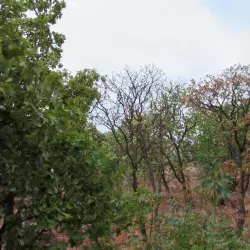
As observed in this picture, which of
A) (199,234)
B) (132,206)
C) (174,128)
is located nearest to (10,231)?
(132,206)

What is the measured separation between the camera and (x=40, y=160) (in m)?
3.46

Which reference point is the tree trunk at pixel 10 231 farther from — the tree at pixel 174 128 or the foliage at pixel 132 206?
the tree at pixel 174 128

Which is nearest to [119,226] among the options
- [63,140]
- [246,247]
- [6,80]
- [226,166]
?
[63,140]

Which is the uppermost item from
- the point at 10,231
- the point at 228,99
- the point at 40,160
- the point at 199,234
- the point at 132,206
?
the point at 228,99

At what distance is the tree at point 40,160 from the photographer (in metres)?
3.28

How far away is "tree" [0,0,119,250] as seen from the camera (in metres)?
3.28

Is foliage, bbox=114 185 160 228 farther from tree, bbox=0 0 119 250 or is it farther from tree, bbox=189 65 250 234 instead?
tree, bbox=189 65 250 234

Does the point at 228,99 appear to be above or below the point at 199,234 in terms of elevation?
above

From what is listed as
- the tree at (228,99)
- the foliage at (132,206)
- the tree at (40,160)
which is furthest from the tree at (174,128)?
the tree at (40,160)

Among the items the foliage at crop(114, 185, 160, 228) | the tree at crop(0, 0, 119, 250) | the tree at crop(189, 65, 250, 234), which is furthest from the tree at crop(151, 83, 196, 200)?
the tree at crop(0, 0, 119, 250)

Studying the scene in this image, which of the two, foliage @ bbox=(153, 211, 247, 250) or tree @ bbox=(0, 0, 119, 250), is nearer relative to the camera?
tree @ bbox=(0, 0, 119, 250)

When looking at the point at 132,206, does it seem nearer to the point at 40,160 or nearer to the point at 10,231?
the point at 10,231

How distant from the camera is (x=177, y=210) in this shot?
7219 mm

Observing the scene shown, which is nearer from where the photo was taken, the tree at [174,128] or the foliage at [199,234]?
the foliage at [199,234]
